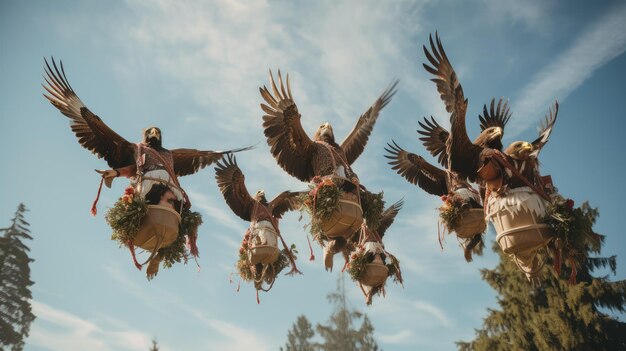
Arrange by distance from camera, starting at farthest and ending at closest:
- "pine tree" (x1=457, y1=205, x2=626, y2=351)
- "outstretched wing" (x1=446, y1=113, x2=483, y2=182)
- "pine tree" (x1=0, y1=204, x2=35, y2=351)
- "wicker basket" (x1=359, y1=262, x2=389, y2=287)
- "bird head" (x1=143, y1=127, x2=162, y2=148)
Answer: "pine tree" (x1=0, y1=204, x2=35, y2=351)
"pine tree" (x1=457, y1=205, x2=626, y2=351)
"wicker basket" (x1=359, y1=262, x2=389, y2=287)
"bird head" (x1=143, y1=127, x2=162, y2=148)
"outstretched wing" (x1=446, y1=113, x2=483, y2=182)

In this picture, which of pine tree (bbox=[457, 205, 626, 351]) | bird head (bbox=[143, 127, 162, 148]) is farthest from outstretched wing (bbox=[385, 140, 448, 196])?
pine tree (bbox=[457, 205, 626, 351])

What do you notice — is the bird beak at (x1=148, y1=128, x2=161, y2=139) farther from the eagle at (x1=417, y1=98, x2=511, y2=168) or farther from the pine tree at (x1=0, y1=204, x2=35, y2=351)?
the pine tree at (x1=0, y1=204, x2=35, y2=351)

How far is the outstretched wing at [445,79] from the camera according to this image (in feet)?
18.4

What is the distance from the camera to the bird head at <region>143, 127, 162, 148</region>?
5938mm

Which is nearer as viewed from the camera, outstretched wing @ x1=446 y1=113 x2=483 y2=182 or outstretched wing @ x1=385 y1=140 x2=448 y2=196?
outstretched wing @ x1=446 y1=113 x2=483 y2=182

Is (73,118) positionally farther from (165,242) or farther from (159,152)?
(165,242)

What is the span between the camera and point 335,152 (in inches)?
257

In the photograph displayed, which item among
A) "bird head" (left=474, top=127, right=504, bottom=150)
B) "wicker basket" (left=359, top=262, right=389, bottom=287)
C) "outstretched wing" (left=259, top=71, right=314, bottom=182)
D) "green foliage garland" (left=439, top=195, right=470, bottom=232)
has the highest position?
"outstretched wing" (left=259, top=71, right=314, bottom=182)

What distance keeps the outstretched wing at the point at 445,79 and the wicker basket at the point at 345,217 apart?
1.58m

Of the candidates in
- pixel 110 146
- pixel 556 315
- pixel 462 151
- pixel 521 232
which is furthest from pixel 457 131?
pixel 556 315

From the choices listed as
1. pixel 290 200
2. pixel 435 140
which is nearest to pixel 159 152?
pixel 290 200

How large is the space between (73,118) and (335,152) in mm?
3221

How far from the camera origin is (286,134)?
6367 mm

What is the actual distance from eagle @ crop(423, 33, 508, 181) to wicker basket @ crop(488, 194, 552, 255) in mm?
721
